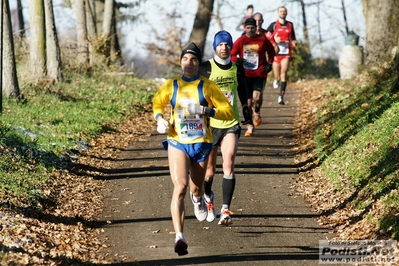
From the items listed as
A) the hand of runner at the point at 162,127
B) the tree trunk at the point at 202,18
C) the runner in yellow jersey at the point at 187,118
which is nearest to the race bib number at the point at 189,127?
the runner in yellow jersey at the point at 187,118

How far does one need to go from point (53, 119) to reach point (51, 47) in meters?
5.39

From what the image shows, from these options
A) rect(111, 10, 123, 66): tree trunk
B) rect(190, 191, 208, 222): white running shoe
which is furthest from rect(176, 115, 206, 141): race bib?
rect(111, 10, 123, 66): tree trunk

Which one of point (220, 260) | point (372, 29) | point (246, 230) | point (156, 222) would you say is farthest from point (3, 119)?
point (372, 29)

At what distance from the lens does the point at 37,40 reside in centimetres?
2081

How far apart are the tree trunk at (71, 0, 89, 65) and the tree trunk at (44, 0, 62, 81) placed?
334cm

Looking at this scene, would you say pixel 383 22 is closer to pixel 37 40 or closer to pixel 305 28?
pixel 37 40

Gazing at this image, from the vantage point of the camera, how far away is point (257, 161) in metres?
14.2

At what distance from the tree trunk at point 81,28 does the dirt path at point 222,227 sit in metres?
11.2

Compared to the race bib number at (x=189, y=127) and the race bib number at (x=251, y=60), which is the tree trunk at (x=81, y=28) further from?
the race bib number at (x=189, y=127)

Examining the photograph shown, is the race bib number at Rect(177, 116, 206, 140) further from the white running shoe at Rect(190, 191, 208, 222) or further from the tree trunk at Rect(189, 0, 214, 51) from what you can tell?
the tree trunk at Rect(189, 0, 214, 51)

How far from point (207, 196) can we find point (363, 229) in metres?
2.09

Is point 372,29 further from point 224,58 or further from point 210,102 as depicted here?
point 210,102

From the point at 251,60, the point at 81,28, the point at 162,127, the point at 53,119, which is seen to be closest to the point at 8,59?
the point at 53,119

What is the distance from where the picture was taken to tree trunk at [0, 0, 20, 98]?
17128 millimetres
